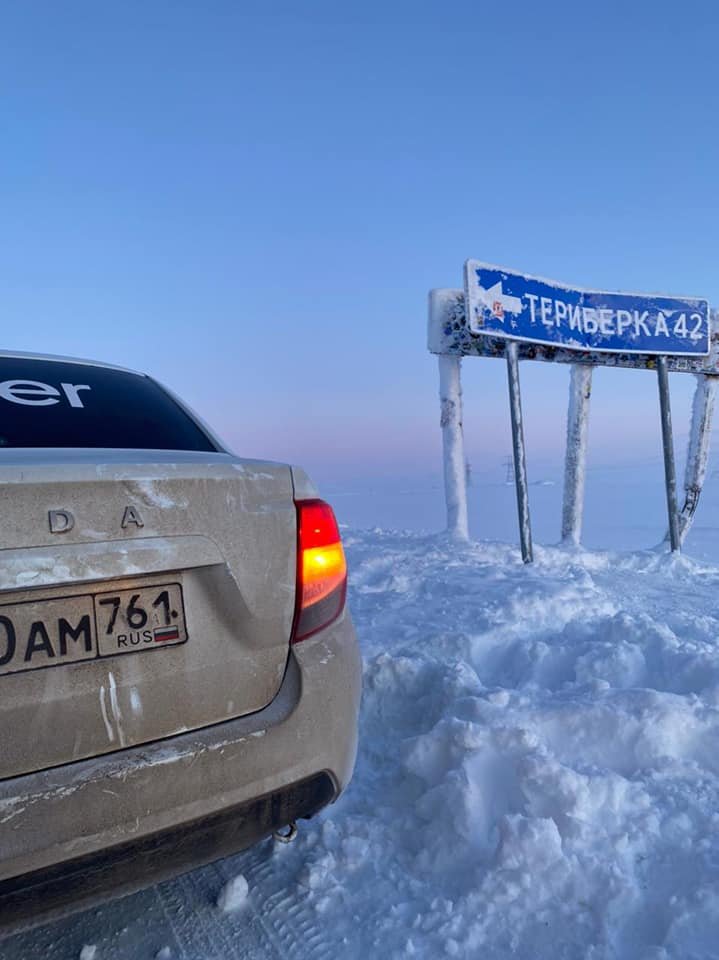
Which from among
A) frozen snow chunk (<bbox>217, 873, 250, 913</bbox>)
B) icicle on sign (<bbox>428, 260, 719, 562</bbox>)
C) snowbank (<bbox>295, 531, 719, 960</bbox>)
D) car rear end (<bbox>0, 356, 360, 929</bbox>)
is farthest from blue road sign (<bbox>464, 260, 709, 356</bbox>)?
frozen snow chunk (<bbox>217, 873, 250, 913</bbox>)

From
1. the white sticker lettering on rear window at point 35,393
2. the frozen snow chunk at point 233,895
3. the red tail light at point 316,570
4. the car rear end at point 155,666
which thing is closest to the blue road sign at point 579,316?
the white sticker lettering on rear window at point 35,393

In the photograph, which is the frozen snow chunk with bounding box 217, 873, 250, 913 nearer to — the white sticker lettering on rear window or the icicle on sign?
the white sticker lettering on rear window

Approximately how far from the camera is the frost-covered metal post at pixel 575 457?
8148mm

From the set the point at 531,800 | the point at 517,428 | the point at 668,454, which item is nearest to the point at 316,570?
the point at 531,800

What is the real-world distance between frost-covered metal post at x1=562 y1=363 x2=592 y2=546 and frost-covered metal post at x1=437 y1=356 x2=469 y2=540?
174 cm

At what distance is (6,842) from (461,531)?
6736 mm

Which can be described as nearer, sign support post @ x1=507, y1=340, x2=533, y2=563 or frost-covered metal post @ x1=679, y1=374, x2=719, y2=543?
sign support post @ x1=507, y1=340, x2=533, y2=563

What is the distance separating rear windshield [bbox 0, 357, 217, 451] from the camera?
168cm

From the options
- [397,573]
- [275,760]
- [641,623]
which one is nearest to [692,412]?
[397,573]

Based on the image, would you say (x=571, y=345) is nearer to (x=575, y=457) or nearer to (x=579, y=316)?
(x=579, y=316)

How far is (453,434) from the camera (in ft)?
24.1

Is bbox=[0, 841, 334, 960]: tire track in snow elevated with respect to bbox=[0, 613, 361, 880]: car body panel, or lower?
lower

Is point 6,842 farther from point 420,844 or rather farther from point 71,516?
point 420,844

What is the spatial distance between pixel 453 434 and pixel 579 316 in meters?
2.15
